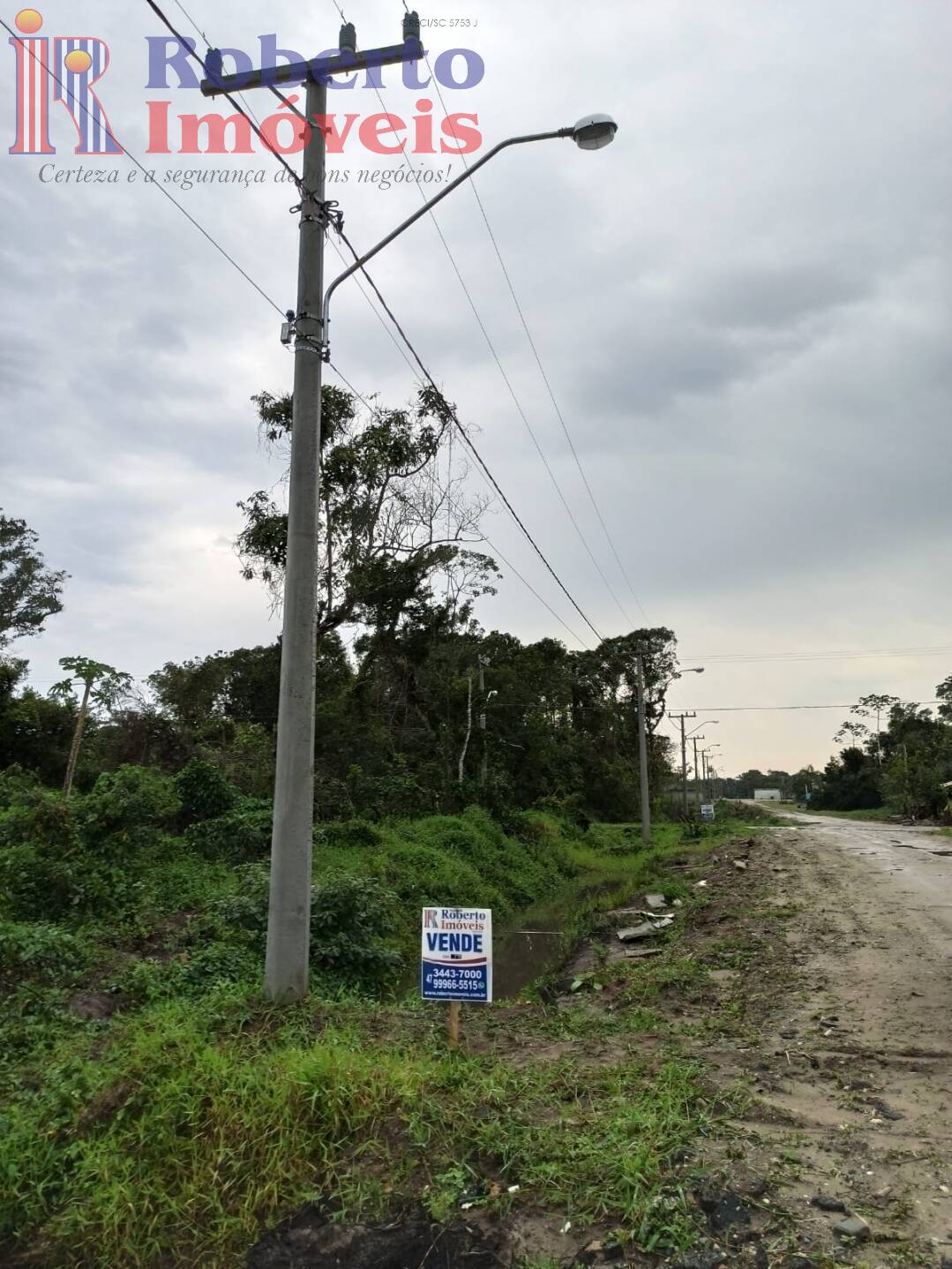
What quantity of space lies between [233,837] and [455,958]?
11.2 metres

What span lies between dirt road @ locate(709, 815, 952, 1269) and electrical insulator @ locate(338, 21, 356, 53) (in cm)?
862

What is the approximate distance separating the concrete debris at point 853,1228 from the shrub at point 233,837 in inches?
512

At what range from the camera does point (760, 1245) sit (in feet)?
12.2

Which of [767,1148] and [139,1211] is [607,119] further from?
[139,1211]

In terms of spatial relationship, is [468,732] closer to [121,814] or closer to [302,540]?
[121,814]

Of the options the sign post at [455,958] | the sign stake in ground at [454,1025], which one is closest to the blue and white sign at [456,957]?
the sign post at [455,958]

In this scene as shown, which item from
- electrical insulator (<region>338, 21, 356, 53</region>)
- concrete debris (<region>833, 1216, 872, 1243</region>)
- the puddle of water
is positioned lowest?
the puddle of water

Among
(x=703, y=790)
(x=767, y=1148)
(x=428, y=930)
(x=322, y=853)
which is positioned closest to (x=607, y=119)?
(x=428, y=930)

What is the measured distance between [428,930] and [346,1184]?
179cm

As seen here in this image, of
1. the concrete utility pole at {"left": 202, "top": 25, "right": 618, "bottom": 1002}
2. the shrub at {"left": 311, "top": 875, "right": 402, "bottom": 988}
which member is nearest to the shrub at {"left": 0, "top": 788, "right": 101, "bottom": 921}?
the shrub at {"left": 311, "top": 875, "right": 402, "bottom": 988}

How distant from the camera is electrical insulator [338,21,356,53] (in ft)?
24.4

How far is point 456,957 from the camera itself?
19.2 feet

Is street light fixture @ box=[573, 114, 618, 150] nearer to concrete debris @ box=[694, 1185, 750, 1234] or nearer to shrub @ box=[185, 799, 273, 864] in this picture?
concrete debris @ box=[694, 1185, 750, 1234]

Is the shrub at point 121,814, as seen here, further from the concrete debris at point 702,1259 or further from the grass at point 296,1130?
the concrete debris at point 702,1259
